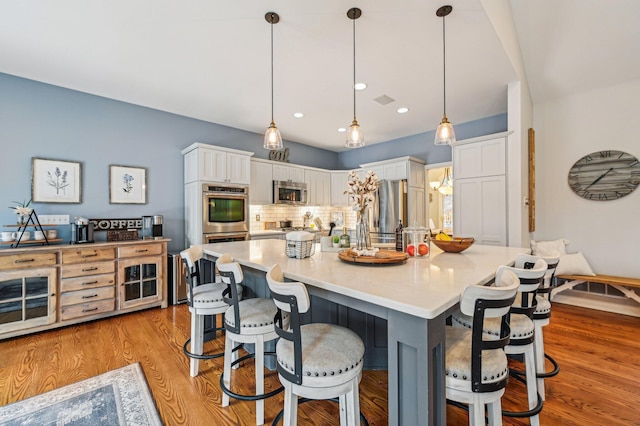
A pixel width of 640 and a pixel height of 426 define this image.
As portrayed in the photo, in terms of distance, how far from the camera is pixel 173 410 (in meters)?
1.83

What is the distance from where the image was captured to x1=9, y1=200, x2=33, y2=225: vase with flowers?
3.13 m

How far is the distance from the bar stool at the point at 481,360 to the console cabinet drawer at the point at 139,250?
3780mm

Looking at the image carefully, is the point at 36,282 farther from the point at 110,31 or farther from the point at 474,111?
the point at 474,111

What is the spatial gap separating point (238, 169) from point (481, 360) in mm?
4295

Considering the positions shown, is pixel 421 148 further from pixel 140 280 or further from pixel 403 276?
pixel 140 280

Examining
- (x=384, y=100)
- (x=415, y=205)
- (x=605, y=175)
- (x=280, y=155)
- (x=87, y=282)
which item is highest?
(x=384, y=100)

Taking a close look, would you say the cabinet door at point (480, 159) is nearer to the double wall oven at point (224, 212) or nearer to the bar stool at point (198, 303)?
the double wall oven at point (224, 212)

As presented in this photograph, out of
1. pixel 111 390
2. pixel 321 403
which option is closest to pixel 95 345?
pixel 111 390

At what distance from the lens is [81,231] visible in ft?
11.3

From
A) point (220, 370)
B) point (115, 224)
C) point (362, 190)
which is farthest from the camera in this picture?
point (115, 224)

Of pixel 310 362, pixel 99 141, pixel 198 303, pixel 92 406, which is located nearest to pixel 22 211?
pixel 99 141

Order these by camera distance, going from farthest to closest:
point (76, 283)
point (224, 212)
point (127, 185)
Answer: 1. point (224, 212)
2. point (127, 185)
3. point (76, 283)

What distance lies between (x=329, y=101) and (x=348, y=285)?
3316mm

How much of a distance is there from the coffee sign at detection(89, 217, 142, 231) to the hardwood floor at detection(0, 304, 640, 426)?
1.25 metres
